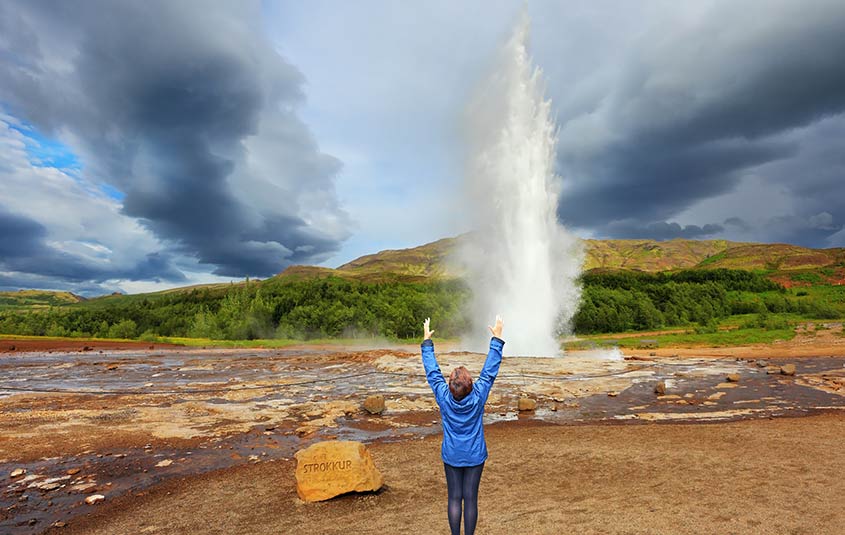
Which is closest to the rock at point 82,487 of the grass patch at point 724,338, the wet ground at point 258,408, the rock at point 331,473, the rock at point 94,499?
the wet ground at point 258,408

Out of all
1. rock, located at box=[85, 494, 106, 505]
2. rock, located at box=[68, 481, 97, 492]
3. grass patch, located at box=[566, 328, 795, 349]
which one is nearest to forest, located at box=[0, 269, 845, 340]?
grass patch, located at box=[566, 328, 795, 349]

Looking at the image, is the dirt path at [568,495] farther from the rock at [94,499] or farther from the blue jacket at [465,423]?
the blue jacket at [465,423]

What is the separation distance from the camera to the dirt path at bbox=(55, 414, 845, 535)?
664 centimetres

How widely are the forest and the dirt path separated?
51778mm

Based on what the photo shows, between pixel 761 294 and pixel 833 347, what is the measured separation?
174 feet

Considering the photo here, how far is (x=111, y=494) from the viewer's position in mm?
8711

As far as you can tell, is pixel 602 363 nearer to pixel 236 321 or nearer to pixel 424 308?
pixel 424 308

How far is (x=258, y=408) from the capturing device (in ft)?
55.8

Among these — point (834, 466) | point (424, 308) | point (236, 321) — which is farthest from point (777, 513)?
point (236, 321)

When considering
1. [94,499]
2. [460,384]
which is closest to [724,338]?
[460,384]

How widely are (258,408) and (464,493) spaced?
14070 millimetres

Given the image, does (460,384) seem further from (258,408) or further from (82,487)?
(258,408)

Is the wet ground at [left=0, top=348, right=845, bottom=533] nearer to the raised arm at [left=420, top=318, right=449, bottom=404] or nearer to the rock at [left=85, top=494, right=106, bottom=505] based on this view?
the rock at [left=85, top=494, right=106, bottom=505]

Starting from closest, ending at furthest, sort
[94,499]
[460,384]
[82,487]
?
1. [460,384]
2. [94,499]
3. [82,487]
